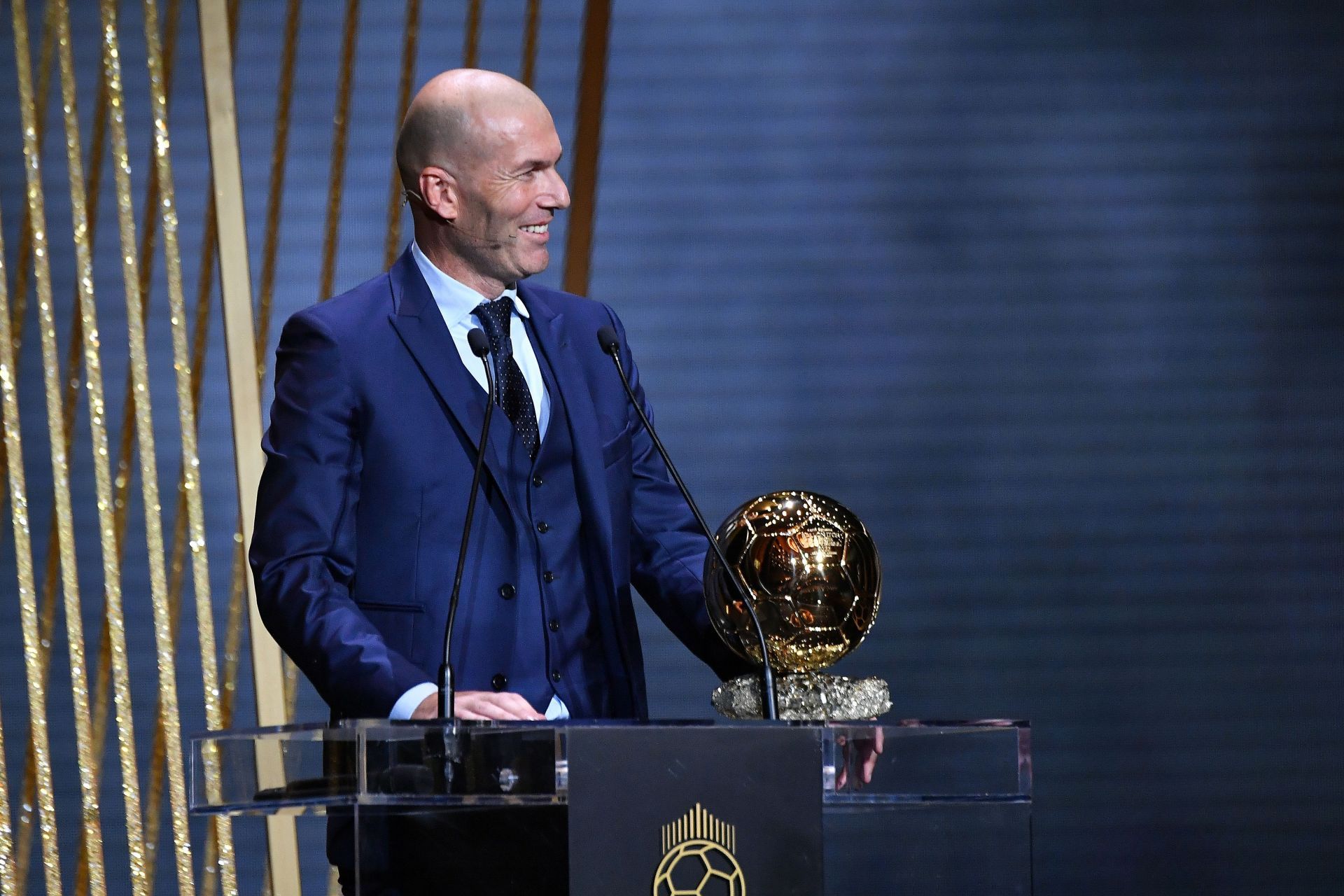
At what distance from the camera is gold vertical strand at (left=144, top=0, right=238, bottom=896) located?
263 centimetres

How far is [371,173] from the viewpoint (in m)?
3.84

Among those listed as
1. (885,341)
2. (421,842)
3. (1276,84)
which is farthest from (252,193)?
(421,842)

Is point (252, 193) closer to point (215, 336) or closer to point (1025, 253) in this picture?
point (215, 336)

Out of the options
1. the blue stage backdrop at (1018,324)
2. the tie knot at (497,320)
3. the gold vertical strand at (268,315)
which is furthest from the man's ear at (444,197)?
the blue stage backdrop at (1018,324)

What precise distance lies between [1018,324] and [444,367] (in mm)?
2187

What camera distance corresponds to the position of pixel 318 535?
1781mm

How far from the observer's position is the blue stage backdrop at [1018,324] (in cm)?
380

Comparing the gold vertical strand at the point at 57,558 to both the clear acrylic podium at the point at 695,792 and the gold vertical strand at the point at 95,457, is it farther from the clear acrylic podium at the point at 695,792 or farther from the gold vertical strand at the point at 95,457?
the clear acrylic podium at the point at 695,792

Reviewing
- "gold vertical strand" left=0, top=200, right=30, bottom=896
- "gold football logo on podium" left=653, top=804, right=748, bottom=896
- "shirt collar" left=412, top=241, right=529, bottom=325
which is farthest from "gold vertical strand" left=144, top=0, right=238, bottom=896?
"gold football logo on podium" left=653, top=804, right=748, bottom=896

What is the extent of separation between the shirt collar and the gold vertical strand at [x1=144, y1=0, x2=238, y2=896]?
744mm

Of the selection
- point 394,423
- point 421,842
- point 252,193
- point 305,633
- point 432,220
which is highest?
point 252,193

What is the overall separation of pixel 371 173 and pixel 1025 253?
1.41 m

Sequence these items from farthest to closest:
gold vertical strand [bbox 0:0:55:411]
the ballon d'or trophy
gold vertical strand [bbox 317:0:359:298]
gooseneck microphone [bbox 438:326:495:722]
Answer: gold vertical strand [bbox 317:0:359:298] → gold vertical strand [bbox 0:0:55:411] → the ballon d'or trophy → gooseneck microphone [bbox 438:326:495:722]

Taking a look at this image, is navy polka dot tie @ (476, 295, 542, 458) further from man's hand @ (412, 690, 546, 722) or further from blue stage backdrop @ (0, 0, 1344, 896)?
blue stage backdrop @ (0, 0, 1344, 896)
